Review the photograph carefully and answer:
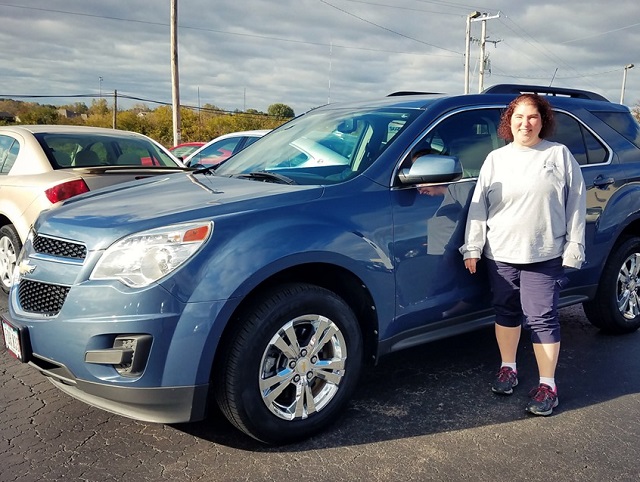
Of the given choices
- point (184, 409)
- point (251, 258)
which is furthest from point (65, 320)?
point (251, 258)

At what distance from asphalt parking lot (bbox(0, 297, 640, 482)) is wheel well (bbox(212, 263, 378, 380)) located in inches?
18.3

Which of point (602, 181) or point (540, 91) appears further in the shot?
point (540, 91)

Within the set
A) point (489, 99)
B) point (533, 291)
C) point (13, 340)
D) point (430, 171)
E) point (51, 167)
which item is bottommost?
point (13, 340)

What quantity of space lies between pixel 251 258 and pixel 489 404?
1779 mm

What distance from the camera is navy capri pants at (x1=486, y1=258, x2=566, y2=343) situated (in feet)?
11.2

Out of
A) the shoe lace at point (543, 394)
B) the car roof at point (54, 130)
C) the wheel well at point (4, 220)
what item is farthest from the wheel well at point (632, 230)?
the wheel well at point (4, 220)

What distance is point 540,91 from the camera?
4492 millimetres

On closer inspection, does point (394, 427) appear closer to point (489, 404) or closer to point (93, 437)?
point (489, 404)

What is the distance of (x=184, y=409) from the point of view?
8.63 feet

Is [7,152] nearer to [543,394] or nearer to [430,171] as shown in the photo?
[430,171]

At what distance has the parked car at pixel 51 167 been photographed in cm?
507

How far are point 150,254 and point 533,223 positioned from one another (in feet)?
6.88

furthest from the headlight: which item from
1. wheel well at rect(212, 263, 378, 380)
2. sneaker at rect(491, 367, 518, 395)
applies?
sneaker at rect(491, 367, 518, 395)

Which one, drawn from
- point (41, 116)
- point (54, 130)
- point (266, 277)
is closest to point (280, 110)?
point (41, 116)
